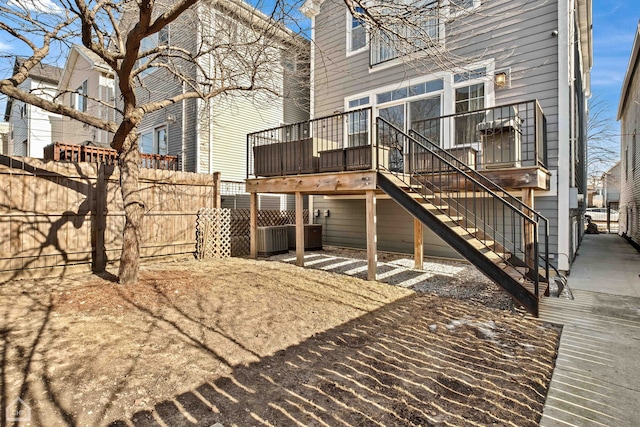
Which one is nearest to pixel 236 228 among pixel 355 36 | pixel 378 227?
pixel 378 227

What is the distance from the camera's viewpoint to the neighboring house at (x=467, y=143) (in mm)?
5445

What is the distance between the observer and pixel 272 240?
9.10 meters

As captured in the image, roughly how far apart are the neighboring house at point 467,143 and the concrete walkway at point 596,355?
24.3 inches

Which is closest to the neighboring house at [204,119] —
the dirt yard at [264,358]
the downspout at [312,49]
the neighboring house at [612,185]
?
the downspout at [312,49]

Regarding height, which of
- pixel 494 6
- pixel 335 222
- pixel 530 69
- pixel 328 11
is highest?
pixel 328 11

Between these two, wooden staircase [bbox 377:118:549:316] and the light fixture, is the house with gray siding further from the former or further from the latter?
wooden staircase [bbox 377:118:549:316]

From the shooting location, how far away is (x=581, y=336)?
3535 mm

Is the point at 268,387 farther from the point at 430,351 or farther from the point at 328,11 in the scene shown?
the point at 328,11

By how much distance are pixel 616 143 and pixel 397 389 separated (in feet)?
79.8

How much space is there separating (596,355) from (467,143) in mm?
5234

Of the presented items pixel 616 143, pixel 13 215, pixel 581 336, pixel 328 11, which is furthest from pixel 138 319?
pixel 616 143

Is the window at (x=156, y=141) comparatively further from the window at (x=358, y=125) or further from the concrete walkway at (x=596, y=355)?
the concrete walkway at (x=596, y=355)

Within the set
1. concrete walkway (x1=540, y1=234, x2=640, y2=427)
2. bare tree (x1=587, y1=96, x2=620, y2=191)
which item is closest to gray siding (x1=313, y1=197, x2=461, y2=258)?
concrete walkway (x1=540, y1=234, x2=640, y2=427)

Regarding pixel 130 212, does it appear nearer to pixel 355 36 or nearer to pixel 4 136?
pixel 355 36
